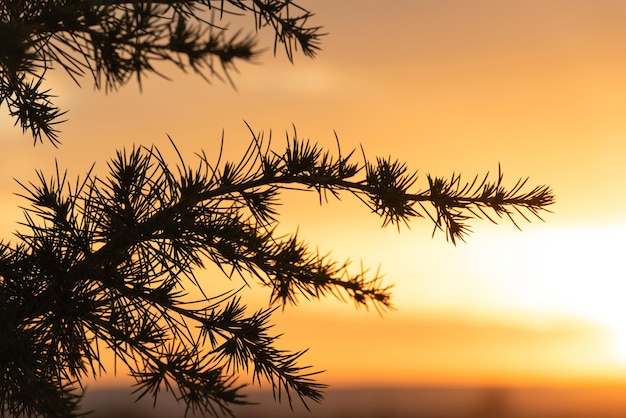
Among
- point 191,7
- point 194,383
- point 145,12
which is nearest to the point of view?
point 145,12

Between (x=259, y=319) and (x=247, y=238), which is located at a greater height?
(x=247, y=238)

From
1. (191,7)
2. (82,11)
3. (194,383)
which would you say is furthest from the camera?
(194,383)

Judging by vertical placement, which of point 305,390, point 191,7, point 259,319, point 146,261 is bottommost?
point 305,390

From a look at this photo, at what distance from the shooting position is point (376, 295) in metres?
3.64

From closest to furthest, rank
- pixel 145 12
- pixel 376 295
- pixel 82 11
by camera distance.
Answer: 1. pixel 145 12
2. pixel 82 11
3. pixel 376 295

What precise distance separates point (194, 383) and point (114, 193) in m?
0.76

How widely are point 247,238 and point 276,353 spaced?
17.3 inches

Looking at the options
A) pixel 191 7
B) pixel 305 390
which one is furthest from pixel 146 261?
pixel 191 7

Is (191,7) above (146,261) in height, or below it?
above

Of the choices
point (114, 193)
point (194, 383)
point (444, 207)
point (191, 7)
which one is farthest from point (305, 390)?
point (191, 7)

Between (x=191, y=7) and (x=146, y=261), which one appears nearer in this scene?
(x=191, y=7)

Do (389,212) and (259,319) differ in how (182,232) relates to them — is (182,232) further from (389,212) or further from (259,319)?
(389,212)

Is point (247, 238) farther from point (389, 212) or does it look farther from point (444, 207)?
point (444, 207)

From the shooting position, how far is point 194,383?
2.70 meters
